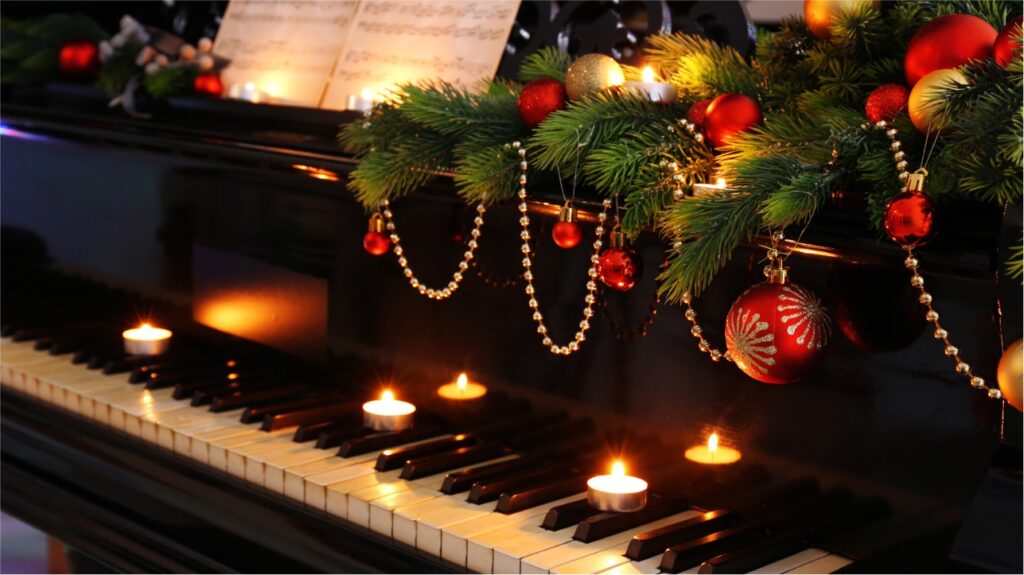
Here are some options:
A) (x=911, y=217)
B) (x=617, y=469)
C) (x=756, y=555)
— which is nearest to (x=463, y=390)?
(x=617, y=469)

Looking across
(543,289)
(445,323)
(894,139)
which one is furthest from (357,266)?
(894,139)

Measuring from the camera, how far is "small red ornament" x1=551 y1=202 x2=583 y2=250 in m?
1.47

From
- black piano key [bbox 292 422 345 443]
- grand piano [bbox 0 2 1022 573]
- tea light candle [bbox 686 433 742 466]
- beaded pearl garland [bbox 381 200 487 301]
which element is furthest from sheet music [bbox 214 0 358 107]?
tea light candle [bbox 686 433 742 466]

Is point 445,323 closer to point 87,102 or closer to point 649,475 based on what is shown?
point 649,475

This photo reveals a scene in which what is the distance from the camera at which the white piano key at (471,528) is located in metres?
1.40

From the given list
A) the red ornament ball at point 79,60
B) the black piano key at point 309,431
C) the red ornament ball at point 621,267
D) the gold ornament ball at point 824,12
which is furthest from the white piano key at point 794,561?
the red ornament ball at point 79,60

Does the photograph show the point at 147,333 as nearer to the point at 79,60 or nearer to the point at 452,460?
the point at 79,60

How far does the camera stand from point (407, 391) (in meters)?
1.88

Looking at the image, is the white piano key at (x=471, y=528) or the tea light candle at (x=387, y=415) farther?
the tea light candle at (x=387, y=415)

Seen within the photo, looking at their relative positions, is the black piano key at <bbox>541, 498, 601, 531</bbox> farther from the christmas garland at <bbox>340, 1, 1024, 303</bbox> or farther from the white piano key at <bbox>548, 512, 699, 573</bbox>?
the christmas garland at <bbox>340, 1, 1024, 303</bbox>

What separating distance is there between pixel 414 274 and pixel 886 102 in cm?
82

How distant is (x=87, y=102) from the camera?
240cm

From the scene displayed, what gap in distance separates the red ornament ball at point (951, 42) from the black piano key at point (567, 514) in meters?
0.61

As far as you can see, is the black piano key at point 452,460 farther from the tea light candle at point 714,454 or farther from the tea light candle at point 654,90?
the tea light candle at point 654,90
